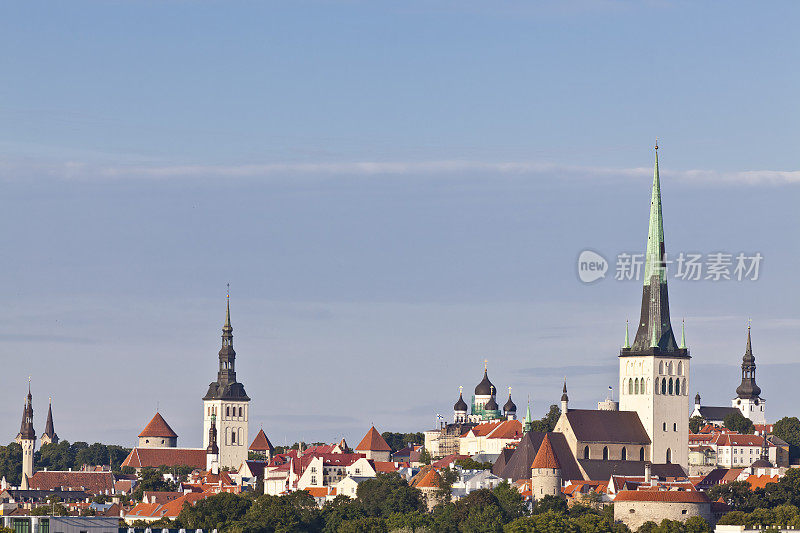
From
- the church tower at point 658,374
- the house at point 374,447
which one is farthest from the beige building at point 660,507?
the house at point 374,447

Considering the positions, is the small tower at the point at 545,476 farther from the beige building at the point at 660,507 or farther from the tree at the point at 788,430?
the tree at the point at 788,430

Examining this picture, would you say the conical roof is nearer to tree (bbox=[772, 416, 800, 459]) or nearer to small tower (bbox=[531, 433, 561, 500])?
small tower (bbox=[531, 433, 561, 500])

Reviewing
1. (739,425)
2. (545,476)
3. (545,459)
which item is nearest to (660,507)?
(545,476)

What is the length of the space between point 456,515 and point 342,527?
24.3ft

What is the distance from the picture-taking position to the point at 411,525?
4902 inches

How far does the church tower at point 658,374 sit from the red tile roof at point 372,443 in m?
39.1

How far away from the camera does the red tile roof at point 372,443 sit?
7269 inches

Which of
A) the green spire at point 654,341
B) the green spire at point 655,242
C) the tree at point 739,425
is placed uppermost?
the green spire at point 655,242

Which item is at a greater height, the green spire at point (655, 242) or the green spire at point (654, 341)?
the green spire at point (655, 242)

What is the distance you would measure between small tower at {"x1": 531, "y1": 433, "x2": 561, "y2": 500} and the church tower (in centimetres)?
1260

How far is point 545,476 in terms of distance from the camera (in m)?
137

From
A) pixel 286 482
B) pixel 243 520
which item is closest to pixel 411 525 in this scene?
pixel 243 520

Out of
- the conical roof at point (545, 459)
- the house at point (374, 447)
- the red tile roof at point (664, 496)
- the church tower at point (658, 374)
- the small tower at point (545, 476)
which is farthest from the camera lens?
the house at point (374, 447)

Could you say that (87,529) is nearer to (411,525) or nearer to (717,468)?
(411,525)
